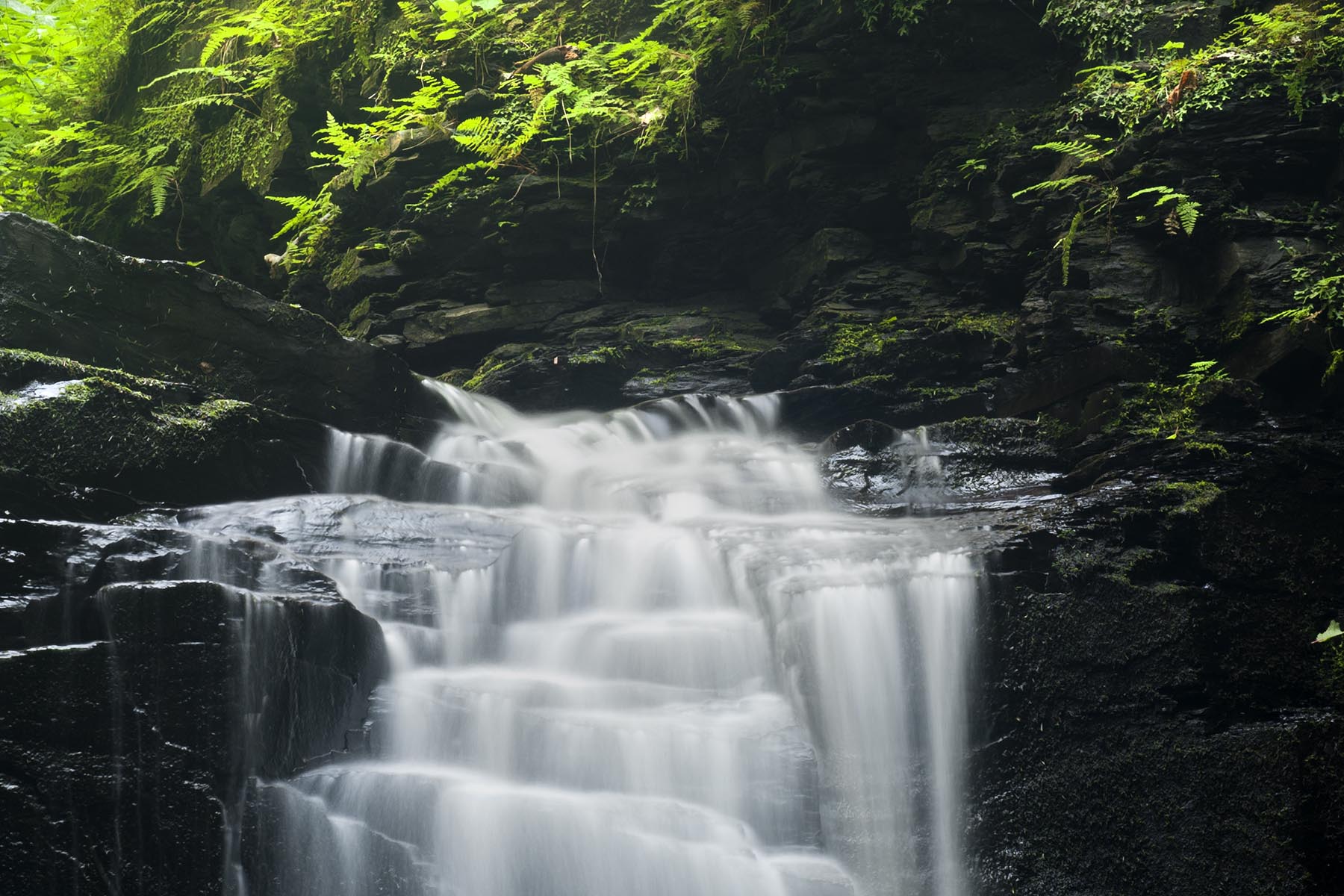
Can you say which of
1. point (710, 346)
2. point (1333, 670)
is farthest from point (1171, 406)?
point (710, 346)

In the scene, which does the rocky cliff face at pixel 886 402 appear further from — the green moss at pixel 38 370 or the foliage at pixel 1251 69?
the foliage at pixel 1251 69

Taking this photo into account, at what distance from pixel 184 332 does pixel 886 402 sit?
548 centimetres

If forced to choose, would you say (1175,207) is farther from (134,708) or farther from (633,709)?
(134,708)

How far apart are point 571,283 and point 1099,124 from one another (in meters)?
5.22

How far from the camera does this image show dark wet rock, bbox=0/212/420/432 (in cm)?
589

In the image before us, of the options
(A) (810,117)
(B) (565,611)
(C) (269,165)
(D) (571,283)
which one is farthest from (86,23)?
(B) (565,611)

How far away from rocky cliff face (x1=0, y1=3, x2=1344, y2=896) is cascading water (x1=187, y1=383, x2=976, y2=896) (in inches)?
10.9

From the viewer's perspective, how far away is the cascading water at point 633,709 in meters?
3.99

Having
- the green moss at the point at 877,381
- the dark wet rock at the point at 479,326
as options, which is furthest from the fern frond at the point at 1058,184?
the dark wet rock at the point at 479,326

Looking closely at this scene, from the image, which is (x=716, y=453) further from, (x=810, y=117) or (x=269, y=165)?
(x=269, y=165)

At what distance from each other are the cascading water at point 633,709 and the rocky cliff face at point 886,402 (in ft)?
0.91

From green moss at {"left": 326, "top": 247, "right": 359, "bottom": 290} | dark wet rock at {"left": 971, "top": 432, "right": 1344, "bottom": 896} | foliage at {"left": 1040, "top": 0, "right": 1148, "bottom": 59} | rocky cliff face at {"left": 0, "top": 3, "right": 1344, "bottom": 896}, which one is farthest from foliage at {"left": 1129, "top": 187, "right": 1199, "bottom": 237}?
green moss at {"left": 326, "top": 247, "right": 359, "bottom": 290}

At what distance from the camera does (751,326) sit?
30.5 ft

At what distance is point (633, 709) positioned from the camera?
15.7ft
